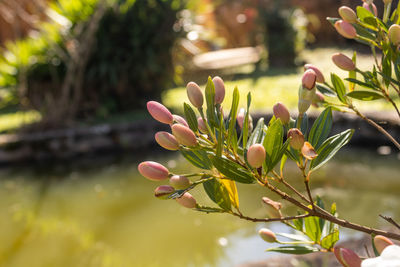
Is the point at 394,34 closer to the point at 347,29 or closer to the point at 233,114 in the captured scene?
the point at 347,29

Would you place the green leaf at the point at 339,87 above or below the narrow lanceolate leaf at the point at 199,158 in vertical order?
above

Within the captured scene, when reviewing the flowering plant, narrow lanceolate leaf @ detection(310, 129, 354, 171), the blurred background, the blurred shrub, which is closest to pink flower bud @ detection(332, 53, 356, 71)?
the flowering plant

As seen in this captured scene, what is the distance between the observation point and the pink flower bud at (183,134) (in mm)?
464

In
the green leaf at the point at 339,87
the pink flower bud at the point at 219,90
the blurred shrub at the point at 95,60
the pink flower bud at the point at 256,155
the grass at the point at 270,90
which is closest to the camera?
the pink flower bud at the point at 256,155

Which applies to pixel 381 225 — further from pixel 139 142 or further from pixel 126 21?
pixel 126 21

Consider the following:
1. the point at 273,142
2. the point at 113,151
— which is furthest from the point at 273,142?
the point at 113,151

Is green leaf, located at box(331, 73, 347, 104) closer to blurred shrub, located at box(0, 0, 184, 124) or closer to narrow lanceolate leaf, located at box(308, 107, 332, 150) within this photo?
narrow lanceolate leaf, located at box(308, 107, 332, 150)

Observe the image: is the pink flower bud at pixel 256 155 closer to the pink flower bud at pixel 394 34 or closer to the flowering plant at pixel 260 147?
the flowering plant at pixel 260 147

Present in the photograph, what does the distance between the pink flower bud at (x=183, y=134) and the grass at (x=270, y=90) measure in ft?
11.2

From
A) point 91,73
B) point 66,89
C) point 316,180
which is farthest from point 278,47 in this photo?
point 316,180

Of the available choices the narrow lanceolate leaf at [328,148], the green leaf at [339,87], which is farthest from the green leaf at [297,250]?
the green leaf at [339,87]

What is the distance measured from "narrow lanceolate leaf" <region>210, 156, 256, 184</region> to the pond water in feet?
5.19

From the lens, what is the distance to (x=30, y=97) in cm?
467

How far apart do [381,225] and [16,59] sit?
3823 millimetres
